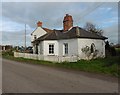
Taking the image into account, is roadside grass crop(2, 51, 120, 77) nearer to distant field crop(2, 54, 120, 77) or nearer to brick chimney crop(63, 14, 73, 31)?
distant field crop(2, 54, 120, 77)

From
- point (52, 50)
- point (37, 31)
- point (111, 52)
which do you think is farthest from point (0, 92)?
point (37, 31)

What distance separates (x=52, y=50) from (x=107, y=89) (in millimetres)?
23113

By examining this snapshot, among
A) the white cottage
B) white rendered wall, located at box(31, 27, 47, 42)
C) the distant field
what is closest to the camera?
the distant field

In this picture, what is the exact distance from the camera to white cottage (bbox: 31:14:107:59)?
2677cm

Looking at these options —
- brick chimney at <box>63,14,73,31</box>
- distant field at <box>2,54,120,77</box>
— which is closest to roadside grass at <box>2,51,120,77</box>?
distant field at <box>2,54,120,77</box>

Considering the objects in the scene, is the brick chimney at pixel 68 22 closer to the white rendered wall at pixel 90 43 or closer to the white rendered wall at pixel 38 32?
the white rendered wall at pixel 90 43

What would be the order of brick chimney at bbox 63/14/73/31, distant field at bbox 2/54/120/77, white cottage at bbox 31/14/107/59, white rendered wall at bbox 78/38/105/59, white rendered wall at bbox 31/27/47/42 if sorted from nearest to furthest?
distant field at bbox 2/54/120/77 → white rendered wall at bbox 78/38/105/59 → white cottage at bbox 31/14/107/59 → brick chimney at bbox 63/14/73/31 → white rendered wall at bbox 31/27/47/42

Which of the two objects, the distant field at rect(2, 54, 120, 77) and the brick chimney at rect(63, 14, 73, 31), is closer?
the distant field at rect(2, 54, 120, 77)

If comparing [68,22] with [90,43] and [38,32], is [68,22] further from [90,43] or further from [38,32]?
[38,32]

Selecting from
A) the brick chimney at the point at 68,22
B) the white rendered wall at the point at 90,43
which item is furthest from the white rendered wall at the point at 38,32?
the white rendered wall at the point at 90,43

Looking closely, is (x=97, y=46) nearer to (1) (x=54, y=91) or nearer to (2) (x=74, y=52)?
(2) (x=74, y=52)

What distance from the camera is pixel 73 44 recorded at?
27141 mm

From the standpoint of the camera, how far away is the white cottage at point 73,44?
87.8ft

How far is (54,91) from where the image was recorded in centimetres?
812
